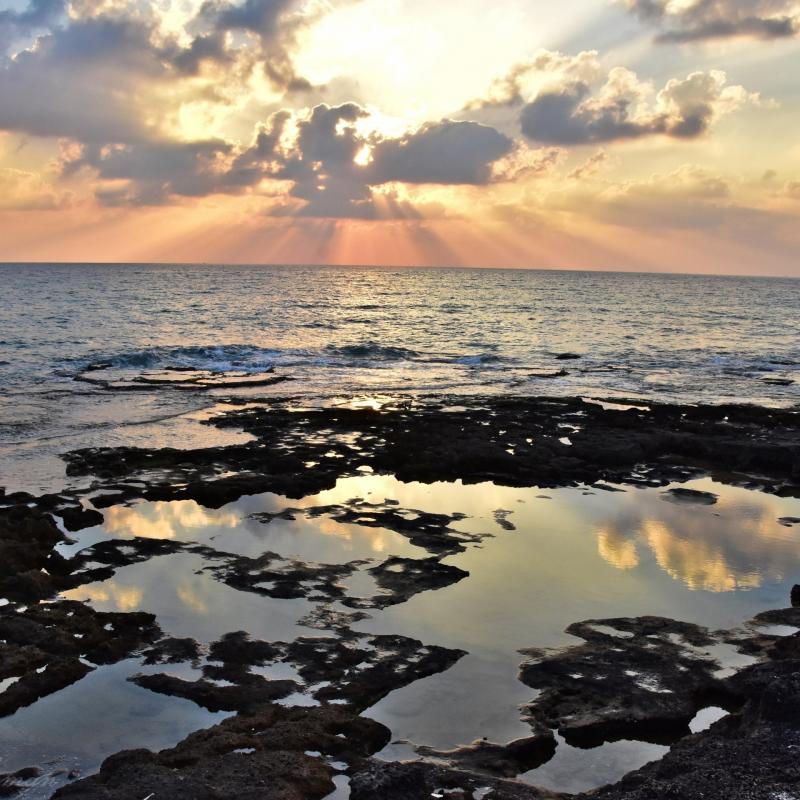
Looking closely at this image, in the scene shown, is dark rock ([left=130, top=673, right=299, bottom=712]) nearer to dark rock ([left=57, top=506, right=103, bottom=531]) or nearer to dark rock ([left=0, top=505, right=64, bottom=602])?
dark rock ([left=0, top=505, right=64, bottom=602])

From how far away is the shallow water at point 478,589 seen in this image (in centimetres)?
652

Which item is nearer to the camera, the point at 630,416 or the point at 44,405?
the point at 630,416

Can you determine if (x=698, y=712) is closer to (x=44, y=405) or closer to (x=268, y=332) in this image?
(x=44, y=405)

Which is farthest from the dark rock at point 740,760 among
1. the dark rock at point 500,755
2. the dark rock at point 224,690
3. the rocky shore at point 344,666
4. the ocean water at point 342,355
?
the ocean water at point 342,355

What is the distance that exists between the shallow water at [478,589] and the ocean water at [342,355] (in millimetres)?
5820

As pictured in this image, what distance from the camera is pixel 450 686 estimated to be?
722 centimetres

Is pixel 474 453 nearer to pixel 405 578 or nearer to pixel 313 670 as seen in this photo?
pixel 405 578

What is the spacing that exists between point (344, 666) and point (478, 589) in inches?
96.5

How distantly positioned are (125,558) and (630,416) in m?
13.8

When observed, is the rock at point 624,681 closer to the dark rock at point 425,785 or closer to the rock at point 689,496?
the dark rock at point 425,785

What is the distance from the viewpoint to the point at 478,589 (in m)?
9.48

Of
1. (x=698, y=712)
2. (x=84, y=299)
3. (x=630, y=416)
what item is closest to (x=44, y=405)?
(x=630, y=416)

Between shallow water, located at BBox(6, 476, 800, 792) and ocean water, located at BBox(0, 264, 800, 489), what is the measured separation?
229 inches

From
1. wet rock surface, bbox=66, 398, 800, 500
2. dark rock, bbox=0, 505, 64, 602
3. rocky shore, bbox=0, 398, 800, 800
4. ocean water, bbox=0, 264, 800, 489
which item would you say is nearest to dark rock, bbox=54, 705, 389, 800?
rocky shore, bbox=0, 398, 800, 800
